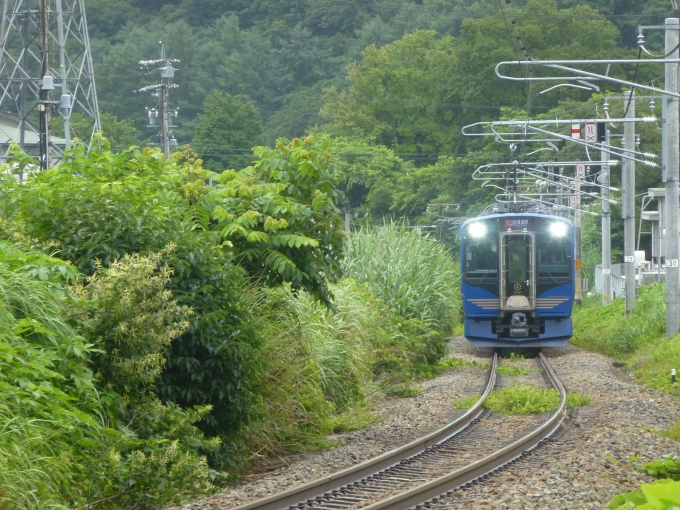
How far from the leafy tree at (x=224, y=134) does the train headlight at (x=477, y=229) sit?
36.0 m

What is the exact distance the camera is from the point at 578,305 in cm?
4019

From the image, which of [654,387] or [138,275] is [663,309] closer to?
[654,387]

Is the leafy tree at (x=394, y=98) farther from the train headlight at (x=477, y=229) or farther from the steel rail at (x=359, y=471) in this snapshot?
the steel rail at (x=359, y=471)

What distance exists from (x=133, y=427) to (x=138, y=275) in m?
1.29

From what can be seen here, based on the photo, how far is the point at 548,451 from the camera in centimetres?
1086

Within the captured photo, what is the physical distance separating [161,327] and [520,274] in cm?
1428

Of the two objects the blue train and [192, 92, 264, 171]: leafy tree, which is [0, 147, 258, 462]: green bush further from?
[192, 92, 264, 171]: leafy tree

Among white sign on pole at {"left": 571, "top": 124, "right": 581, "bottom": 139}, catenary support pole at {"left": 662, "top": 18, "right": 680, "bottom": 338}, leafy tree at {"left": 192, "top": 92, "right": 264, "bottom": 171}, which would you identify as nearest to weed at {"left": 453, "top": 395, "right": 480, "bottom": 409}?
catenary support pole at {"left": 662, "top": 18, "right": 680, "bottom": 338}

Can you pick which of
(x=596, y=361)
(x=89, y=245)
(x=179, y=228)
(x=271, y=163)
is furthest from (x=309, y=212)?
(x=596, y=361)

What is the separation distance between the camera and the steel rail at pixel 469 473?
8.18 meters

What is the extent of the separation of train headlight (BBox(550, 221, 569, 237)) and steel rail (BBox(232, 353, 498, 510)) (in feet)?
Answer: 28.5

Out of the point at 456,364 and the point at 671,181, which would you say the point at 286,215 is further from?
the point at 671,181

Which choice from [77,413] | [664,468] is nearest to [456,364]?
[664,468]

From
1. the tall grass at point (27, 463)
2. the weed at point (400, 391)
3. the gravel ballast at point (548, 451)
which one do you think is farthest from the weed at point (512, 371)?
the tall grass at point (27, 463)
